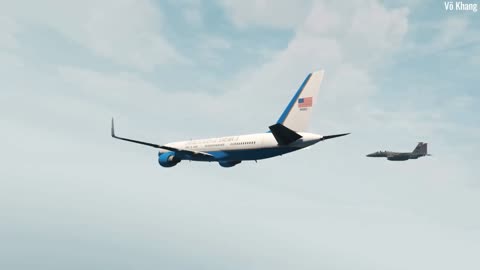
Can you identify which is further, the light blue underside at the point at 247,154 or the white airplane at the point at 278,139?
the light blue underside at the point at 247,154

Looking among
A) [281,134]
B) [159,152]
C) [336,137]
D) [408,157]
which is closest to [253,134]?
[281,134]

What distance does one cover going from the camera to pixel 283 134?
62.9m

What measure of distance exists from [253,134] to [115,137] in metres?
24.5

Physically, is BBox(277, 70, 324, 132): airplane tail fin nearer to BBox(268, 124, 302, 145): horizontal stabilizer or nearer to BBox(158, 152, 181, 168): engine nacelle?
BBox(268, 124, 302, 145): horizontal stabilizer

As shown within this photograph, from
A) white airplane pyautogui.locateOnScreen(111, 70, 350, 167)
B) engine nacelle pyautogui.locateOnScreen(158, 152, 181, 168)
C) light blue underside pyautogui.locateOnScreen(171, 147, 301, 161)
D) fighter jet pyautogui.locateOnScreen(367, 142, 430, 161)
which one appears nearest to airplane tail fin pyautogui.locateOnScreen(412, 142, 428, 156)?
fighter jet pyautogui.locateOnScreen(367, 142, 430, 161)

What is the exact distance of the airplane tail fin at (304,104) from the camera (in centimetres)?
6625

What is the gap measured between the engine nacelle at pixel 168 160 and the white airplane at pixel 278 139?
81.4 inches

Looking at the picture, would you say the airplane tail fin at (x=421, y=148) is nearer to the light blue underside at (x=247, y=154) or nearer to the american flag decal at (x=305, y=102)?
the american flag decal at (x=305, y=102)

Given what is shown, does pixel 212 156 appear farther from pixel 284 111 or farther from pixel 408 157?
pixel 408 157

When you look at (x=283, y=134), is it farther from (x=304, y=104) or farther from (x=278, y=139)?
(x=304, y=104)

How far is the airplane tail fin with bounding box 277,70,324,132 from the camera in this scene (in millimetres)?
66250

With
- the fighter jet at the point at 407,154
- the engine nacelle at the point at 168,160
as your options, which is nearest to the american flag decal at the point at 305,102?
the engine nacelle at the point at 168,160

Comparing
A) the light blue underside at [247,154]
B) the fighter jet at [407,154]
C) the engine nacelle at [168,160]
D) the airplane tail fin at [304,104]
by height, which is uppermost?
the fighter jet at [407,154]

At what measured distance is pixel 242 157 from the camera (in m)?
72.6
